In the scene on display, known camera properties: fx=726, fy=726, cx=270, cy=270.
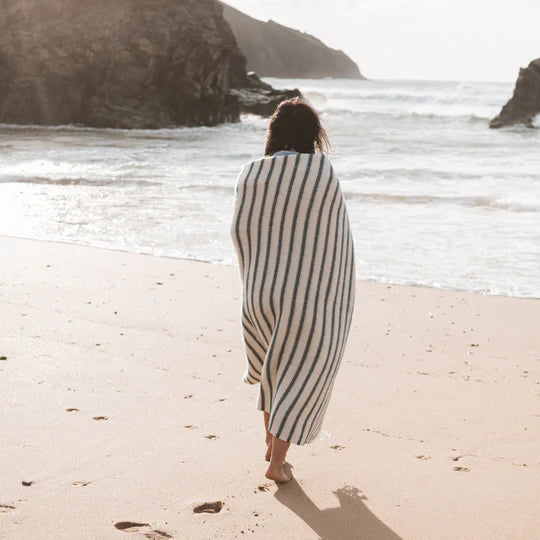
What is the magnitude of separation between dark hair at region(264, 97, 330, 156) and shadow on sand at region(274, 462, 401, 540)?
1.33 m

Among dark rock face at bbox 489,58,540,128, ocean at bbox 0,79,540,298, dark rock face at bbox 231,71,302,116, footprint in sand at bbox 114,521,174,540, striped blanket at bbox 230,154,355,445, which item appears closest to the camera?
footprint in sand at bbox 114,521,174,540

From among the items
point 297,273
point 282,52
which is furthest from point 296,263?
point 282,52

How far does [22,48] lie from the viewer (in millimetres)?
36812

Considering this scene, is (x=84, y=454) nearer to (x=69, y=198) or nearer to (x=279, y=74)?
(x=69, y=198)

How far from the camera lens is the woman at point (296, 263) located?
2607mm

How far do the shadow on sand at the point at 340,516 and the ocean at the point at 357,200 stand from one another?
152 inches

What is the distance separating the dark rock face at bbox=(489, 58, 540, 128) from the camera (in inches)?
1272

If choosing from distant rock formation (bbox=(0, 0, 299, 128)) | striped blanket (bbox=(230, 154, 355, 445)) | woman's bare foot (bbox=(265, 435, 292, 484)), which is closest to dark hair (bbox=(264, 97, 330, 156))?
striped blanket (bbox=(230, 154, 355, 445))

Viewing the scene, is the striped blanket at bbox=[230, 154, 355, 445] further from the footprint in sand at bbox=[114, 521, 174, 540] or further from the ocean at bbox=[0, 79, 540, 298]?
the ocean at bbox=[0, 79, 540, 298]

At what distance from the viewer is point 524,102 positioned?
32.9 m

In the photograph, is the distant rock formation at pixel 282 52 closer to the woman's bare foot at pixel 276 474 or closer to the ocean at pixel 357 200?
the ocean at pixel 357 200

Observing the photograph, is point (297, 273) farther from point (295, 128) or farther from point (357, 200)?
point (357, 200)

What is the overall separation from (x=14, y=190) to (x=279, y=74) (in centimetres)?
12725

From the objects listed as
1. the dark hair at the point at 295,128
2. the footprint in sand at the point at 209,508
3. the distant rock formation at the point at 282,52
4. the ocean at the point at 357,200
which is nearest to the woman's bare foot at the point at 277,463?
the footprint in sand at the point at 209,508
